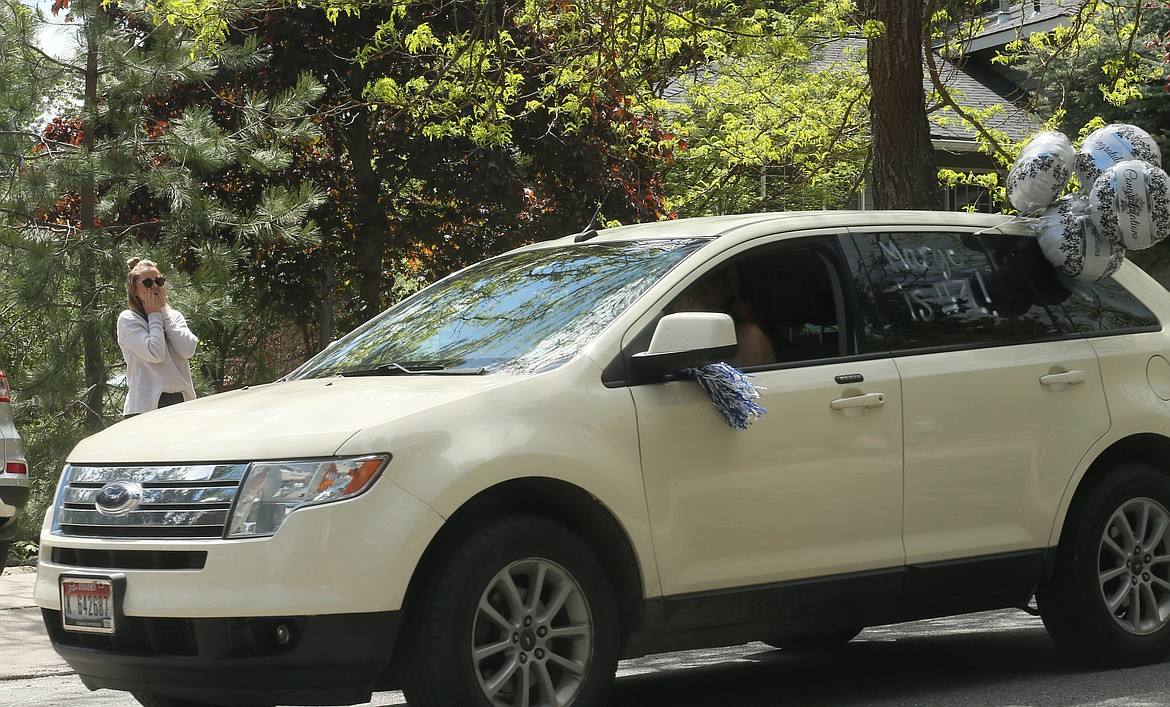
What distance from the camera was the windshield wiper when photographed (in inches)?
211

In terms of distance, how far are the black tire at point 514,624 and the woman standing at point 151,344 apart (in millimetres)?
5015

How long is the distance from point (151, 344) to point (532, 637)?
16.6 ft

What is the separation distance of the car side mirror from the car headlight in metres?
1.11

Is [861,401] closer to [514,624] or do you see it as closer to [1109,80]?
[514,624]

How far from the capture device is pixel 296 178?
49.2 feet

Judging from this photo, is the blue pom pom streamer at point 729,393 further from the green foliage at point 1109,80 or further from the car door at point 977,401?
the green foliage at point 1109,80

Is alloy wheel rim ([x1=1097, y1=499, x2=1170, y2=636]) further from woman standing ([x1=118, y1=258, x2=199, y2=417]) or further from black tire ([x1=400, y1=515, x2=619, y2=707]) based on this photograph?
woman standing ([x1=118, y1=258, x2=199, y2=417])

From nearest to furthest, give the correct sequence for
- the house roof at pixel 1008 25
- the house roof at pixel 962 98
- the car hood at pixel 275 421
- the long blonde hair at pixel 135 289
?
1. the car hood at pixel 275 421
2. the long blonde hair at pixel 135 289
3. the house roof at pixel 962 98
4. the house roof at pixel 1008 25

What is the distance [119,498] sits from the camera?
484cm

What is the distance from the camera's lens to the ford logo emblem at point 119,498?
4.81 metres

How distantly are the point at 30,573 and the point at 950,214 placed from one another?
24.8ft

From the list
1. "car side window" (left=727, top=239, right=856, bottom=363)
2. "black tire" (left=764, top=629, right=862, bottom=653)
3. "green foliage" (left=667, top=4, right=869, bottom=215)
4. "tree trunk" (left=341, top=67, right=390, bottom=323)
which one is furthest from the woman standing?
"green foliage" (left=667, top=4, right=869, bottom=215)

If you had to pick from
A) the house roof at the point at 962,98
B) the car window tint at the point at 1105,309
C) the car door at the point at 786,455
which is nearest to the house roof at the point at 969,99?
the house roof at the point at 962,98

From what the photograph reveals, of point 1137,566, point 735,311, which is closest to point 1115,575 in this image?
point 1137,566
